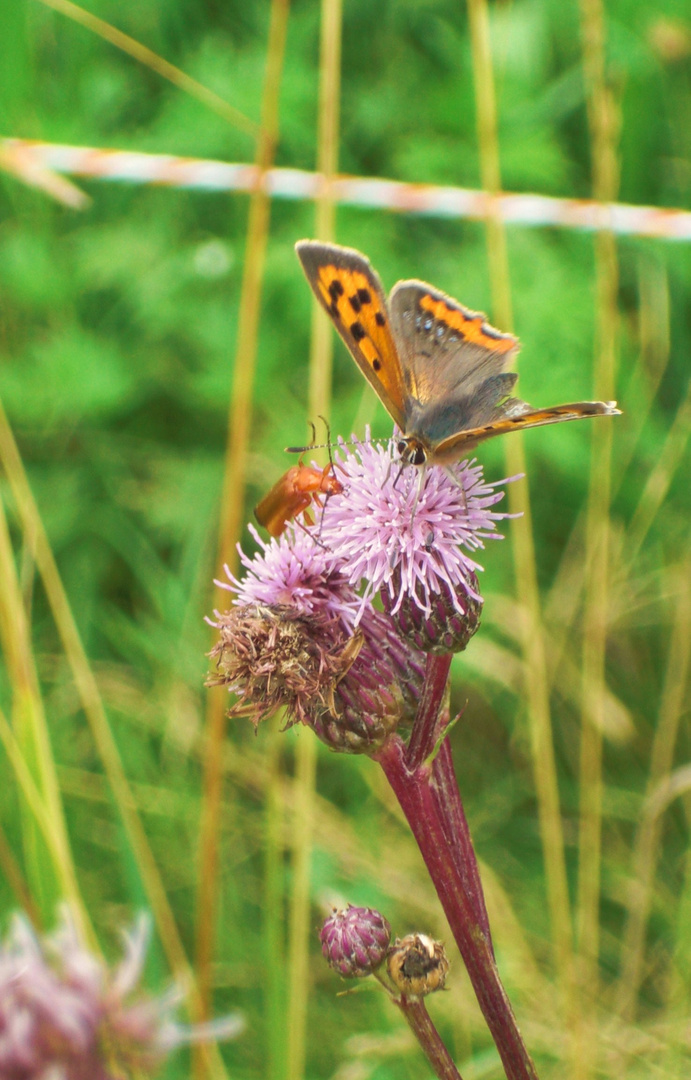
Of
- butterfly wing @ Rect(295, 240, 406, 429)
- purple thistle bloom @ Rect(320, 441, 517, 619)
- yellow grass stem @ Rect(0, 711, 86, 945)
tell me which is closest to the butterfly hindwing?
butterfly wing @ Rect(295, 240, 406, 429)

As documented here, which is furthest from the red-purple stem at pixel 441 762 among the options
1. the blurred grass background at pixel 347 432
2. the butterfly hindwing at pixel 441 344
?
the blurred grass background at pixel 347 432

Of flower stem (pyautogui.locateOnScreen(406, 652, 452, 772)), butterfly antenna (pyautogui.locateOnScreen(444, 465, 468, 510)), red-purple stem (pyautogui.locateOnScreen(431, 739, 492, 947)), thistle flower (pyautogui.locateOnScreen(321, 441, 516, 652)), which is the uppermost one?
butterfly antenna (pyautogui.locateOnScreen(444, 465, 468, 510))

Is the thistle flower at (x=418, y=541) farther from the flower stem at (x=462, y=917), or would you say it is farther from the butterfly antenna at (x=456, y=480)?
the flower stem at (x=462, y=917)

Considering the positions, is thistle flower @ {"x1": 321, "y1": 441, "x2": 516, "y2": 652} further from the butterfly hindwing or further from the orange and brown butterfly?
the butterfly hindwing

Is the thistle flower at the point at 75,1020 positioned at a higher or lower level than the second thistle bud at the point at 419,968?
higher

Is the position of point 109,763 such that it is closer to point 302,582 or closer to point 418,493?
point 302,582

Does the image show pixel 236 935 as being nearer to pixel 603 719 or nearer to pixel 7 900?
pixel 7 900

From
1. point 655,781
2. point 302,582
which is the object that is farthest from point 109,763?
point 655,781
